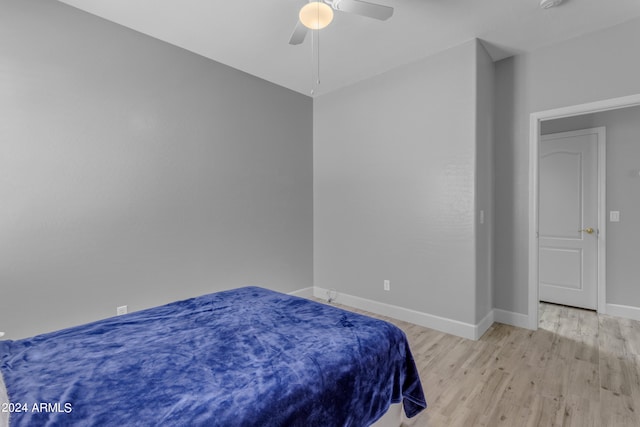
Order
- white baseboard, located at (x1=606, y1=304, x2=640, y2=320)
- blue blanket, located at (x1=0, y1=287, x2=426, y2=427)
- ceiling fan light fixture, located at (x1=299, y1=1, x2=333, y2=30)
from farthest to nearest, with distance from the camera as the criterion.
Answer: white baseboard, located at (x1=606, y1=304, x2=640, y2=320), ceiling fan light fixture, located at (x1=299, y1=1, x2=333, y2=30), blue blanket, located at (x1=0, y1=287, x2=426, y2=427)

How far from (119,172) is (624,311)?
524 cm

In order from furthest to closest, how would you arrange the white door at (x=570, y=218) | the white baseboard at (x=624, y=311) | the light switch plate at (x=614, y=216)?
the white door at (x=570, y=218) < the light switch plate at (x=614, y=216) < the white baseboard at (x=624, y=311)

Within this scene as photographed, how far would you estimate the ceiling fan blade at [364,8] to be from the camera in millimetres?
1883

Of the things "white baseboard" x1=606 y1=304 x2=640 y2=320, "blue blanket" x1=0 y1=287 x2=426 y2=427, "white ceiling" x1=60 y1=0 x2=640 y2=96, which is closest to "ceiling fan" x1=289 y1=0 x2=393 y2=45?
"white ceiling" x1=60 y1=0 x2=640 y2=96

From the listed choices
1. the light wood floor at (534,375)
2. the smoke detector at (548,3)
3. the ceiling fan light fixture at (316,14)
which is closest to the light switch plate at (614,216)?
the light wood floor at (534,375)

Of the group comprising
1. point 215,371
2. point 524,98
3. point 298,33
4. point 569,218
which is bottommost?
point 215,371

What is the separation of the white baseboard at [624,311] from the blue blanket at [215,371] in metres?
3.24

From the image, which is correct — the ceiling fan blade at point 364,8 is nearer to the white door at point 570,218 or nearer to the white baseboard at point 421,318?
the white baseboard at point 421,318

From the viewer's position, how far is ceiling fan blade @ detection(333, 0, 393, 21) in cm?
188

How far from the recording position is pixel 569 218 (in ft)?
12.4

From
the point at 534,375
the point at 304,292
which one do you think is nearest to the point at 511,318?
the point at 534,375

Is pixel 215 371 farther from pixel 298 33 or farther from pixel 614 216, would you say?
pixel 614 216

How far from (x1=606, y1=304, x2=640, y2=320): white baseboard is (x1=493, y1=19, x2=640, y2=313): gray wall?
1.22 meters

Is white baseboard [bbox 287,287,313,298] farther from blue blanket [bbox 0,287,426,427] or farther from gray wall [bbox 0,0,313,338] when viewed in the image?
blue blanket [bbox 0,287,426,427]
